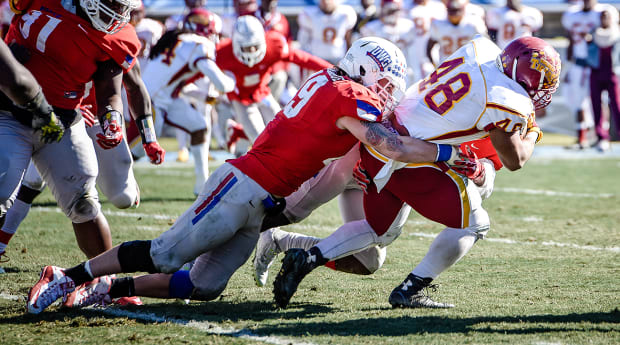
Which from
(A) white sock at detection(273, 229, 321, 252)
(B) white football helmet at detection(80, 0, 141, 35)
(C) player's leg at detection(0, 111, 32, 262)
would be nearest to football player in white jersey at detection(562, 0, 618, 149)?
(A) white sock at detection(273, 229, 321, 252)

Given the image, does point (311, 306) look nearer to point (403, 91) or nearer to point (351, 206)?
point (351, 206)

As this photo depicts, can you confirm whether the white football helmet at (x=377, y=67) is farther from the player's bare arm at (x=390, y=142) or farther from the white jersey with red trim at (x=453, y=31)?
the white jersey with red trim at (x=453, y=31)

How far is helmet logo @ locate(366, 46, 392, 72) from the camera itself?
12.3 feet

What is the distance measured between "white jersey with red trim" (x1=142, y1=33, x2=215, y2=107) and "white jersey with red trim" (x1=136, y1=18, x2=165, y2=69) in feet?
8.23

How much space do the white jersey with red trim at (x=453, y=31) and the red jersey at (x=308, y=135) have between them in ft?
28.7

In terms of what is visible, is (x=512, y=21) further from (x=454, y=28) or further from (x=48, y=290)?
(x=48, y=290)

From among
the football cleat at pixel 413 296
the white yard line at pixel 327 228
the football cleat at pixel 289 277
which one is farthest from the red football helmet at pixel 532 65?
the white yard line at pixel 327 228

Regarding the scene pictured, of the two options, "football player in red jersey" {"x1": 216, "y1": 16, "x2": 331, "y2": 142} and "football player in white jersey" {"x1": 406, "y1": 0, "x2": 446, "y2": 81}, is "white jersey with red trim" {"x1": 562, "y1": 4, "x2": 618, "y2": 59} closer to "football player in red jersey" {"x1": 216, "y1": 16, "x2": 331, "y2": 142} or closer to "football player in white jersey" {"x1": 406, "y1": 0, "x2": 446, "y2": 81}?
"football player in white jersey" {"x1": 406, "y1": 0, "x2": 446, "y2": 81}

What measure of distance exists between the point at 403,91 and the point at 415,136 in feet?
0.83

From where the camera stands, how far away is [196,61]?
728cm

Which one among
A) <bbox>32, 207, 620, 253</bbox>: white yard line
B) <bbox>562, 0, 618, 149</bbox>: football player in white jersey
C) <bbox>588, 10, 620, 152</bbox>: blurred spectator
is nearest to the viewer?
<bbox>32, 207, 620, 253</bbox>: white yard line

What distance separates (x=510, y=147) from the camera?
367 cm

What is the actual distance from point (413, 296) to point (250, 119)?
4.16 meters

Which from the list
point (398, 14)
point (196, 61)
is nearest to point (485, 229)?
point (196, 61)
